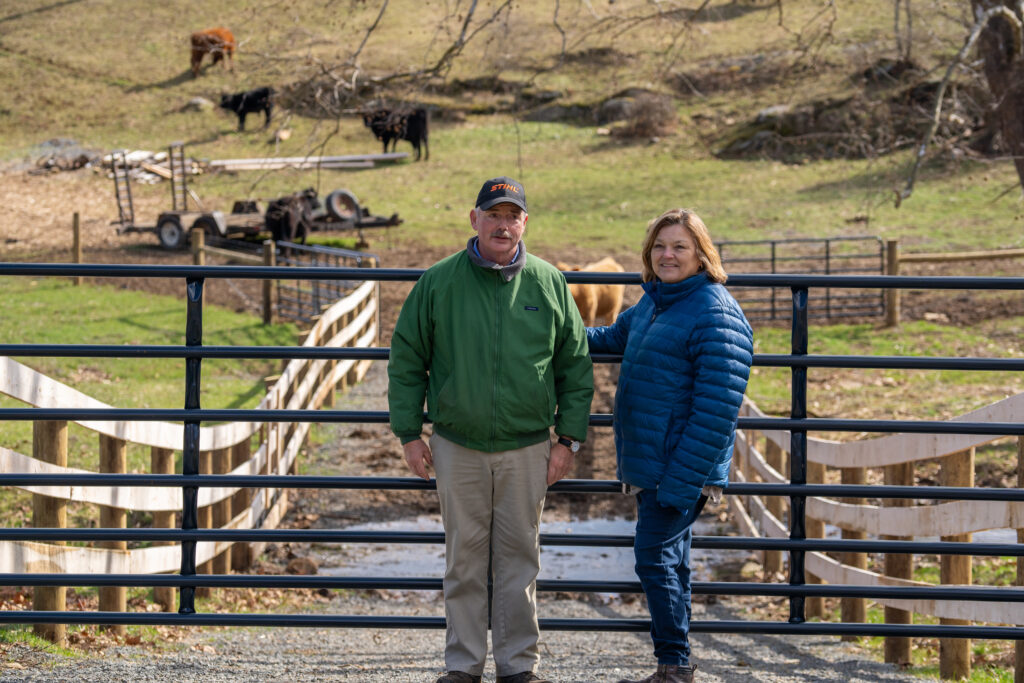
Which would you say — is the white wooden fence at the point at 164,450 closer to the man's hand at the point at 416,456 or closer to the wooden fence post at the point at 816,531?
Answer: the man's hand at the point at 416,456

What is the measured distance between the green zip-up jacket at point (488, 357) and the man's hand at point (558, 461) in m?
0.06

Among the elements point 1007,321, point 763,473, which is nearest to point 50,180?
point 1007,321

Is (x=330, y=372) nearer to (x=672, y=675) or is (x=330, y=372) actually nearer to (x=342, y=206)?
(x=672, y=675)

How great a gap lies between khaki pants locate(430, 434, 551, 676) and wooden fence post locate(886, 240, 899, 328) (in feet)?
46.8

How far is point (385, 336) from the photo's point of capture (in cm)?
1708

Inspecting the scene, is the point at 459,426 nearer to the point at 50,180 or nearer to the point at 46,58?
the point at 50,180

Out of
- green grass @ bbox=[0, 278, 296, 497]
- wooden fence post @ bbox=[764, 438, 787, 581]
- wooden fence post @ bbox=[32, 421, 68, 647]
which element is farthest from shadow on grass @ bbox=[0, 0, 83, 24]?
wooden fence post @ bbox=[32, 421, 68, 647]

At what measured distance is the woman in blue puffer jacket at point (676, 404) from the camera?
3.56 metres

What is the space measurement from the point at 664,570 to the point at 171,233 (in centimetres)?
2138

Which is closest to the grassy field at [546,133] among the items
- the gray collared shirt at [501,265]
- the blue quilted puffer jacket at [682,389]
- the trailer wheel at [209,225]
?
the trailer wheel at [209,225]

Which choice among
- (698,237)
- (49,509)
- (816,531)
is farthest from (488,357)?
(816,531)

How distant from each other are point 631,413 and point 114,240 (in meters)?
22.9

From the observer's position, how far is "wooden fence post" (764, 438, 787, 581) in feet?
28.3

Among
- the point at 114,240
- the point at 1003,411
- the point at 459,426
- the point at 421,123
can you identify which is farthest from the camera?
the point at 421,123
